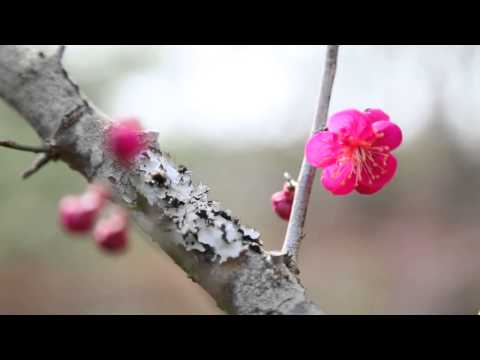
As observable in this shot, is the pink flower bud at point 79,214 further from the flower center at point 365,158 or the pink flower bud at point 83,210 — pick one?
the flower center at point 365,158

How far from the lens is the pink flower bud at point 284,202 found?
1331mm

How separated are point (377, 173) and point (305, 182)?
1.38 feet

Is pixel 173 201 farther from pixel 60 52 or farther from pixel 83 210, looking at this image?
pixel 60 52

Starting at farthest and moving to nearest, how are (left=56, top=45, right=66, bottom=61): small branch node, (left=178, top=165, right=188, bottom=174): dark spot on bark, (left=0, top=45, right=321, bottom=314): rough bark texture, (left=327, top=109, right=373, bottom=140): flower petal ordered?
(left=327, top=109, right=373, bottom=140): flower petal, (left=56, top=45, right=66, bottom=61): small branch node, (left=178, top=165, right=188, bottom=174): dark spot on bark, (left=0, top=45, right=321, bottom=314): rough bark texture

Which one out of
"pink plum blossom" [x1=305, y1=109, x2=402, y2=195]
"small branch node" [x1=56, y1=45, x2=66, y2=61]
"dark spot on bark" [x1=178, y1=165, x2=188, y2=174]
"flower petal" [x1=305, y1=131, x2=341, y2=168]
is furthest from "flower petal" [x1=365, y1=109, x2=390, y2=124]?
"small branch node" [x1=56, y1=45, x2=66, y2=61]

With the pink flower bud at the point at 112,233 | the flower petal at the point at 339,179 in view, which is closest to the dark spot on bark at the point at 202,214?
the pink flower bud at the point at 112,233

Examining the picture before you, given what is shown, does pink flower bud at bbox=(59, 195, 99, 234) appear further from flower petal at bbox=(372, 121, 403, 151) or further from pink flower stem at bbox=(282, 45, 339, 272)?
flower petal at bbox=(372, 121, 403, 151)

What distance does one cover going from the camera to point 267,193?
31.6 ft

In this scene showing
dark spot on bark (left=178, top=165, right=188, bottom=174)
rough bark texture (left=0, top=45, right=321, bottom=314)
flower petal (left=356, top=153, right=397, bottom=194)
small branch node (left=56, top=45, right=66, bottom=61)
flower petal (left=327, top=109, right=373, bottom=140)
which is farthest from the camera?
flower petal (left=356, top=153, right=397, bottom=194)

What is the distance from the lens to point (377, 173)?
142 cm

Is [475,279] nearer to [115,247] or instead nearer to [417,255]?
[417,255]

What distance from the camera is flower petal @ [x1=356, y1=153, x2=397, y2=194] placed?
1.40 meters
